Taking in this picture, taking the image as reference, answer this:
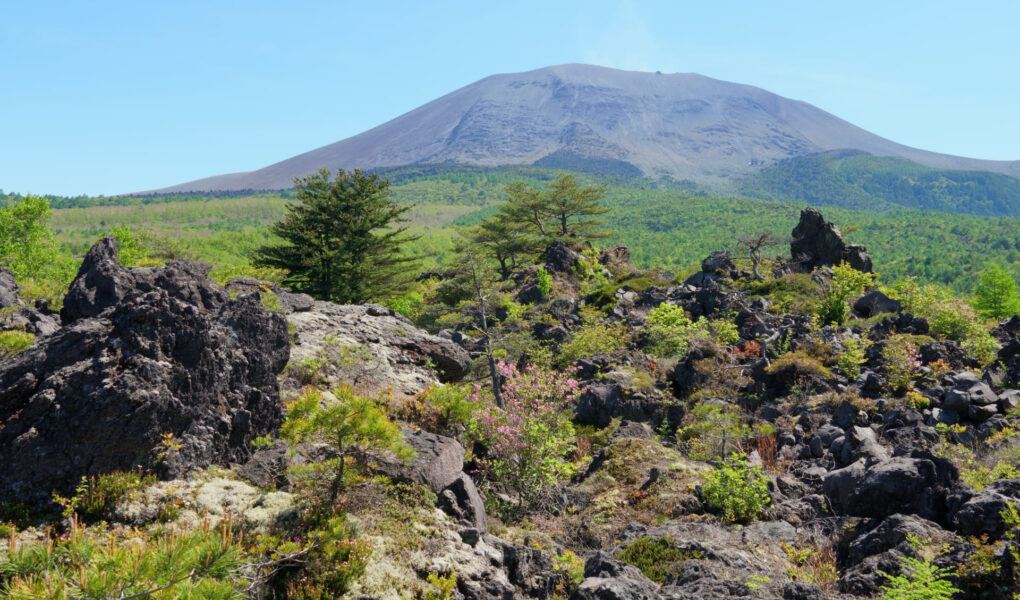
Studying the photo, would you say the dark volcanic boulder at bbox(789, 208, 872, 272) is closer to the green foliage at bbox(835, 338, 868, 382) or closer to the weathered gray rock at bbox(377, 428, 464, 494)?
the green foliage at bbox(835, 338, 868, 382)

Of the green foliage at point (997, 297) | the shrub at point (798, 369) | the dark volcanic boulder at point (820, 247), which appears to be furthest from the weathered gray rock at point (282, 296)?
the green foliage at point (997, 297)

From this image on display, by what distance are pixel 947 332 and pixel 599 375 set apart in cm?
1071

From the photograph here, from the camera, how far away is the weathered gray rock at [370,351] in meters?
→ 11.7

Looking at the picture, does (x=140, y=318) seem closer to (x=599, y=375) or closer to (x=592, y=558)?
(x=592, y=558)

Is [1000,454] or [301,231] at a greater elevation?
[301,231]

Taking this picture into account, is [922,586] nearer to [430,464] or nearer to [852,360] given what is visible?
[430,464]

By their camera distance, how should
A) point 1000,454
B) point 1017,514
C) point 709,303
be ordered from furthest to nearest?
point 709,303 → point 1000,454 → point 1017,514

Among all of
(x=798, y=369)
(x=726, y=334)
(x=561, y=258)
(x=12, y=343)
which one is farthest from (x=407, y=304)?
(x=12, y=343)

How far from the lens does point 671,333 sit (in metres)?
20.5

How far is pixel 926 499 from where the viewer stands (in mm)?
7281

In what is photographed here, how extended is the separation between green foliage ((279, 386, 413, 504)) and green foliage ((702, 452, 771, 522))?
4.99 m

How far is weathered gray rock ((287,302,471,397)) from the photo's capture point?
11.7 m

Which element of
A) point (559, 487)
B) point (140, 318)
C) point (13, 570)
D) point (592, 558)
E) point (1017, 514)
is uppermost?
point (140, 318)

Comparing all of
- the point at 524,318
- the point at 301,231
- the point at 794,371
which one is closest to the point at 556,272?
the point at 524,318
